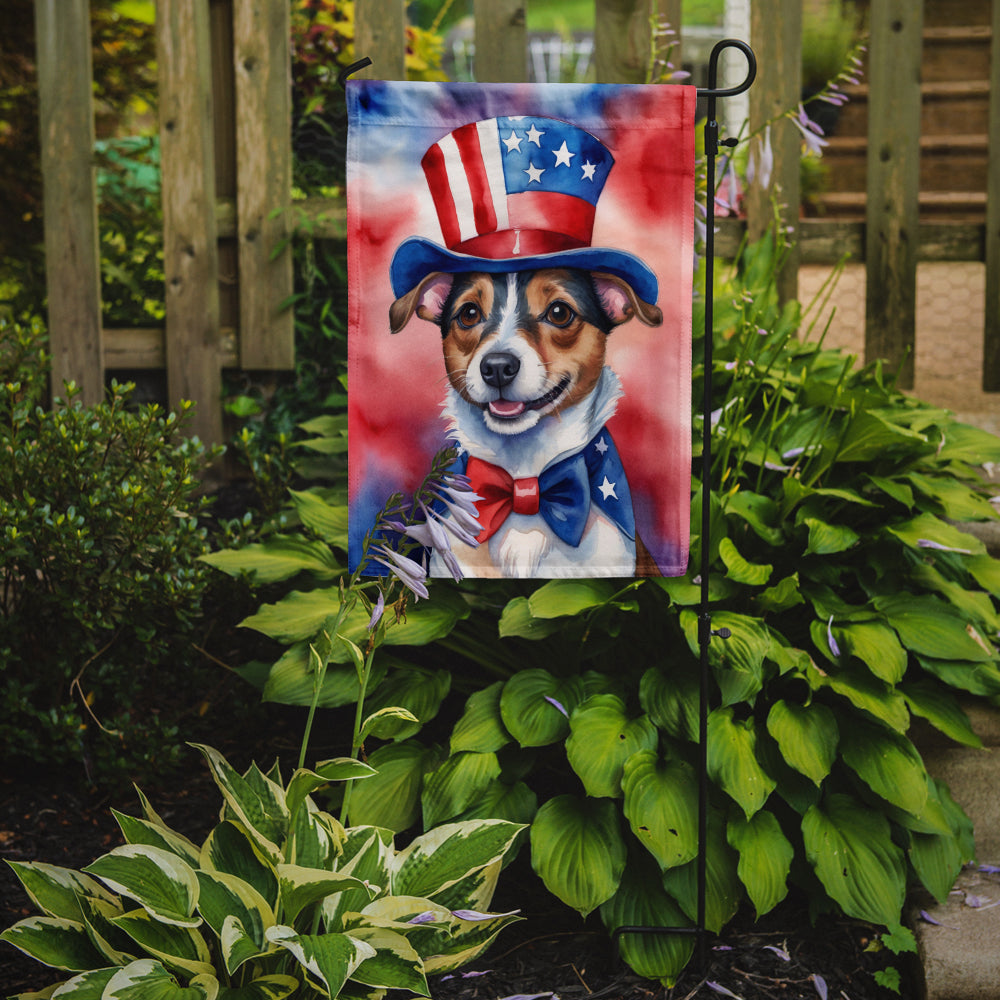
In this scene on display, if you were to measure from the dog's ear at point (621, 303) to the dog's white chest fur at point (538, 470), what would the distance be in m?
0.10

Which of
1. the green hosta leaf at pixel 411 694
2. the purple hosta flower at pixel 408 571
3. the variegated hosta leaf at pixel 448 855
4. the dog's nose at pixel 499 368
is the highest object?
the dog's nose at pixel 499 368

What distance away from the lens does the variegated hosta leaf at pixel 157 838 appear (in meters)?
1.61

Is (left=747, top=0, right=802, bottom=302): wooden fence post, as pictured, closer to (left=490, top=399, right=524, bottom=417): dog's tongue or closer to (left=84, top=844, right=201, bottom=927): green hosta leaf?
(left=490, top=399, right=524, bottom=417): dog's tongue

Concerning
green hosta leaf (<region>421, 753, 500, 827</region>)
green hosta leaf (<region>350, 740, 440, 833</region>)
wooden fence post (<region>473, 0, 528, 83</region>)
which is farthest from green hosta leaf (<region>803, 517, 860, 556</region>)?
wooden fence post (<region>473, 0, 528, 83</region>)

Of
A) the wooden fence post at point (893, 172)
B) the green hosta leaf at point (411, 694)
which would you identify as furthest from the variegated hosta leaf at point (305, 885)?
the wooden fence post at point (893, 172)

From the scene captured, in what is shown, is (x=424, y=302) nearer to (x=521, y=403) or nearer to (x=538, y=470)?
(x=521, y=403)

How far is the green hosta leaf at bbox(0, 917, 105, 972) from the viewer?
1.47 m

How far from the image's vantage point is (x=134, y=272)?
3.61 m

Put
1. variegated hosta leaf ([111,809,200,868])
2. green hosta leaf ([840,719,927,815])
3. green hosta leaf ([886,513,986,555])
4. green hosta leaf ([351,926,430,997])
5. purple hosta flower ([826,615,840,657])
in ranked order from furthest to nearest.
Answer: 1. green hosta leaf ([886,513,986,555])
2. purple hosta flower ([826,615,840,657])
3. green hosta leaf ([840,719,927,815])
4. variegated hosta leaf ([111,809,200,868])
5. green hosta leaf ([351,926,430,997])

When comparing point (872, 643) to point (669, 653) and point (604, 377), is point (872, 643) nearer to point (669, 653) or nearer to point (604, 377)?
point (669, 653)

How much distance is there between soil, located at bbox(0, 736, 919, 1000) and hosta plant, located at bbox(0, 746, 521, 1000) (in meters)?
0.24

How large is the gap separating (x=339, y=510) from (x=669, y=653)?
0.86 metres

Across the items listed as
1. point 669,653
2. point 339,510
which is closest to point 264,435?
point 339,510

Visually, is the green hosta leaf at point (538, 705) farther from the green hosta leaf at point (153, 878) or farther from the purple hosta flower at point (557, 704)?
the green hosta leaf at point (153, 878)
